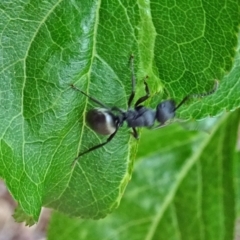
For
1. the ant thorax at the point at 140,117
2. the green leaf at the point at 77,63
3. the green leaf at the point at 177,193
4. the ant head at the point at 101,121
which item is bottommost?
the green leaf at the point at 177,193

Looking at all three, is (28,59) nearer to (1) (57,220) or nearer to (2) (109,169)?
(2) (109,169)

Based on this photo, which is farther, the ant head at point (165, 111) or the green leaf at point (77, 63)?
the ant head at point (165, 111)

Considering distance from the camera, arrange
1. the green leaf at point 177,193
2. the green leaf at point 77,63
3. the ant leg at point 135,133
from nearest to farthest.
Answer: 1. the green leaf at point 77,63
2. the ant leg at point 135,133
3. the green leaf at point 177,193

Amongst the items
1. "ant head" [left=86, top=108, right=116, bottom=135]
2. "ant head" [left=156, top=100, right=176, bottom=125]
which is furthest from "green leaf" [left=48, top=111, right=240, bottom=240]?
"ant head" [left=86, top=108, right=116, bottom=135]

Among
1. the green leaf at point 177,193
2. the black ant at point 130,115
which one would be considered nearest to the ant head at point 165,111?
the black ant at point 130,115

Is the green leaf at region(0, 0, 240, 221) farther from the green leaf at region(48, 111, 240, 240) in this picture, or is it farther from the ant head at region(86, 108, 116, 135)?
the green leaf at region(48, 111, 240, 240)

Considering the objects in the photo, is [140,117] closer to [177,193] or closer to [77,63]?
[77,63]

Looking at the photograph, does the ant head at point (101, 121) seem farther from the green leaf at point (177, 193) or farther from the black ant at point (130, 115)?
the green leaf at point (177, 193)
